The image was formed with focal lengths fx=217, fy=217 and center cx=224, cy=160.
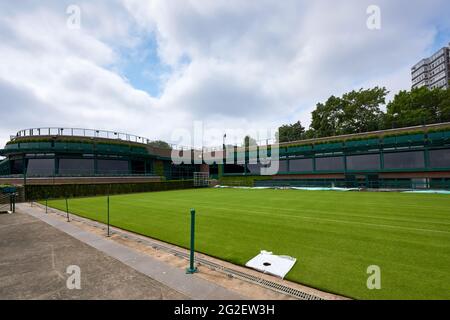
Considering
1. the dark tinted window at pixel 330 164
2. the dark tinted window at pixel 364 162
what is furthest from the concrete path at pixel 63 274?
the dark tinted window at pixel 330 164

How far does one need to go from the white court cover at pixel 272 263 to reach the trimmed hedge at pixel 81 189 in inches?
876

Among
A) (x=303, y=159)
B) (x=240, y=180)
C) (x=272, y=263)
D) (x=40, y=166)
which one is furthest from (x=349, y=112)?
(x=40, y=166)

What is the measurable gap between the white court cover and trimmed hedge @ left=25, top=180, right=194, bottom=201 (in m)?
22.3

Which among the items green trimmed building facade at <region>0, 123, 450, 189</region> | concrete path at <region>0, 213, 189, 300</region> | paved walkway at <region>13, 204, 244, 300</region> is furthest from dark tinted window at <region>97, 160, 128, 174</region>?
paved walkway at <region>13, 204, 244, 300</region>

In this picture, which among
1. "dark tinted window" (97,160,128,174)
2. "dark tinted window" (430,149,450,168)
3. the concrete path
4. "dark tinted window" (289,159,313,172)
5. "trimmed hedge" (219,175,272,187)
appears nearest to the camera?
the concrete path

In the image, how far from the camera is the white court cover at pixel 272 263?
4963mm

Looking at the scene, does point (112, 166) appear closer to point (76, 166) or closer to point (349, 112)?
point (76, 166)

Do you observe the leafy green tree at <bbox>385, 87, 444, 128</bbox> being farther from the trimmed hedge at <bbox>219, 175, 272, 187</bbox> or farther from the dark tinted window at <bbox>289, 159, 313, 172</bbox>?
the trimmed hedge at <bbox>219, 175, 272, 187</bbox>

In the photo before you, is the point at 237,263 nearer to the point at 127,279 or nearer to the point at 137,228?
the point at 127,279

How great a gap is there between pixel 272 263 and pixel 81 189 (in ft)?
94.0

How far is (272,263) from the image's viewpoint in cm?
542

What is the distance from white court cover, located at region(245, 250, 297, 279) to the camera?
4963 mm

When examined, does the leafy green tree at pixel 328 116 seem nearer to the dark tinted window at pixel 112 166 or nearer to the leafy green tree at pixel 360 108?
the leafy green tree at pixel 360 108
